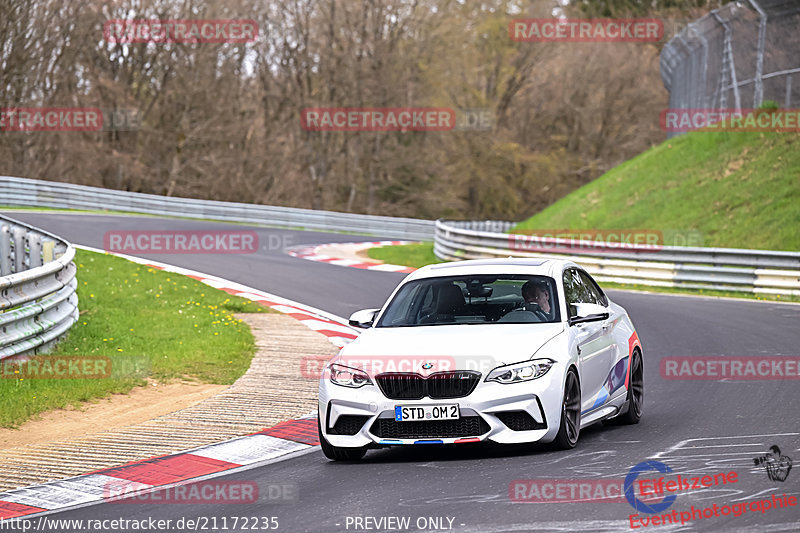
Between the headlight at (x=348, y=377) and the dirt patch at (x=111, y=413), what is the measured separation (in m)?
2.59

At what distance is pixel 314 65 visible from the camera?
58188mm

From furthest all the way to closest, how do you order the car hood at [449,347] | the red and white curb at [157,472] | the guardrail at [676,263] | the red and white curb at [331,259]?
the red and white curb at [331,259] → the guardrail at [676,263] → the car hood at [449,347] → the red and white curb at [157,472]

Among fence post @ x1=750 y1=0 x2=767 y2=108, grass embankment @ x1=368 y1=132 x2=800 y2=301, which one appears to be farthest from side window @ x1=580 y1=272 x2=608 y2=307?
fence post @ x1=750 y1=0 x2=767 y2=108

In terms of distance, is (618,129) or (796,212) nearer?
(796,212)

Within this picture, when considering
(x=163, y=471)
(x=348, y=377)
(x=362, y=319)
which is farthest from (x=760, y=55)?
(x=163, y=471)

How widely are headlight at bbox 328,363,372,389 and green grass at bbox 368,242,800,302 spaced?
1460 centimetres

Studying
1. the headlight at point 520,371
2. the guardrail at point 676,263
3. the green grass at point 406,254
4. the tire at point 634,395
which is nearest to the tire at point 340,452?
the headlight at point 520,371

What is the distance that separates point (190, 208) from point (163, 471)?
3211 cm

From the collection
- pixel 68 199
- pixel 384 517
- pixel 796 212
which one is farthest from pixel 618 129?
pixel 384 517

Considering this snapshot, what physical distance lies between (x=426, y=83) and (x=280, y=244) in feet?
96.3

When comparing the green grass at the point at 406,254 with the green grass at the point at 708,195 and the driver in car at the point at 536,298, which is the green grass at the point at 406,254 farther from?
the driver in car at the point at 536,298

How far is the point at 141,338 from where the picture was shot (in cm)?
1399

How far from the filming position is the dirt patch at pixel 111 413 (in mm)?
9344

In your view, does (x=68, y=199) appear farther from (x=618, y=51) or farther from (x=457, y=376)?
(x=618, y=51)
